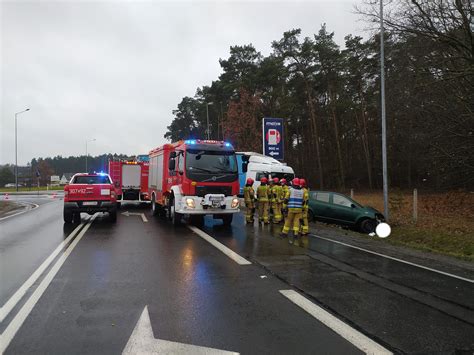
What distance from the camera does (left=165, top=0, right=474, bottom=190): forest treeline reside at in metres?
16.8

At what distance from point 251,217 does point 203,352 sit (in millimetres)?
11437

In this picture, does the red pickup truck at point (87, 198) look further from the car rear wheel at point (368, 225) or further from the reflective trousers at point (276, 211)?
the car rear wheel at point (368, 225)

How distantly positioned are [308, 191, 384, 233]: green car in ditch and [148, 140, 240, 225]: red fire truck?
142 inches

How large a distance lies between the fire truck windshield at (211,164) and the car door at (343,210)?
4.17 m

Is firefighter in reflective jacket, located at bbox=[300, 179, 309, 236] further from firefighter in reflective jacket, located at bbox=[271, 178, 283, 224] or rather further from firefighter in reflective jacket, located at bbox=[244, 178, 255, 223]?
firefighter in reflective jacket, located at bbox=[244, 178, 255, 223]

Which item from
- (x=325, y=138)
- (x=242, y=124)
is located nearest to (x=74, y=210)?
(x=242, y=124)

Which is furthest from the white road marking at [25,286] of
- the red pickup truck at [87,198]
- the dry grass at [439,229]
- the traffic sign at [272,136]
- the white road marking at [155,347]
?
the traffic sign at [272,136]

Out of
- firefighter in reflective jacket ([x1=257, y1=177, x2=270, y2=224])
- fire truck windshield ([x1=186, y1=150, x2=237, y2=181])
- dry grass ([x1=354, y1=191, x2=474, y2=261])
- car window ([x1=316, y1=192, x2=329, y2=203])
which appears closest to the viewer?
dry grass ([x1=354, y1=191, x2=474, y2=261])

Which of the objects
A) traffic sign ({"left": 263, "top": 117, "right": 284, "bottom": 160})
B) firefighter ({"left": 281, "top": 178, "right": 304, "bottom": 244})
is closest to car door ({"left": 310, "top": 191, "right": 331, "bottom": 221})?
firefighter ({"left": 281, "top": 178, "right": 304, "bottom": 244})

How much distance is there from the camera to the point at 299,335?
179 inches

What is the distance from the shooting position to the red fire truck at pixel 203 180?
13.6m

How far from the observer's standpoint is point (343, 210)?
15.5 metres

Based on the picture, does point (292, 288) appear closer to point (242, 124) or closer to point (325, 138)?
point (242, 124)

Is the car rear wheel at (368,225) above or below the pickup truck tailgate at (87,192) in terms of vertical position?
below
